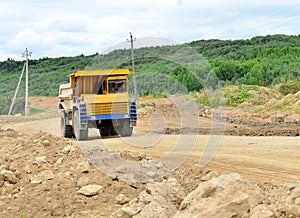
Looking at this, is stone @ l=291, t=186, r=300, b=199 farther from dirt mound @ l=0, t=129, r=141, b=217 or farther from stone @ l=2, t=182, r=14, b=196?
stone @ l=2, t=182, r=14, b=196

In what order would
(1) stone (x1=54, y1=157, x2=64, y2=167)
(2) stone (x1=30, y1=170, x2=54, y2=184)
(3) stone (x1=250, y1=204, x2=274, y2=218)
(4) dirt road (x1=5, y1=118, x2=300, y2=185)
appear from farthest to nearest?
(1) stone (x1=54, y1=157, x2=64, y2=167) < (2) stone (x1=30, y1=170, x2=54, y2=184) < (4) dirt road (x1=5, y1=118, x2=300, y2=185) < (3) stone (x1=250, y1=204, x2=274, y2=218)

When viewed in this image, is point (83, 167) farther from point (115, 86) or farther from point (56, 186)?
point (115, 86)

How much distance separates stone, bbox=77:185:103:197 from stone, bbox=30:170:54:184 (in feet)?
3.89

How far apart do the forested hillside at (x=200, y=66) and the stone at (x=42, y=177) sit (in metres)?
6.28

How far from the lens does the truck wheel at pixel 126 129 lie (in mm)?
19191

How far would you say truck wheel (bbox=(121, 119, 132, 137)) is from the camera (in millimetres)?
19191

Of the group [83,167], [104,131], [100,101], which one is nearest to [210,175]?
[83,167]

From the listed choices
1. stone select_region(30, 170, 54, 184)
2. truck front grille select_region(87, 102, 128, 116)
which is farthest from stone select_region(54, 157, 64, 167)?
truck front grille select_region(87, 102, 128, 116)

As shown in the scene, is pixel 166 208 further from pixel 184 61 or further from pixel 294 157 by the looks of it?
pixel 184 61

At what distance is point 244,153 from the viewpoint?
539 inches

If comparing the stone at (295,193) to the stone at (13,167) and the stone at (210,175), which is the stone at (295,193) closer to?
the stone at (210,175)

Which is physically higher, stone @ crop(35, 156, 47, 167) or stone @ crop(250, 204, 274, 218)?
stone @ crop(250, 204, 274, 218)

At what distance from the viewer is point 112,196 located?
981cm

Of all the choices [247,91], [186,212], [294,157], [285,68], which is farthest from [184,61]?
[186,212]
